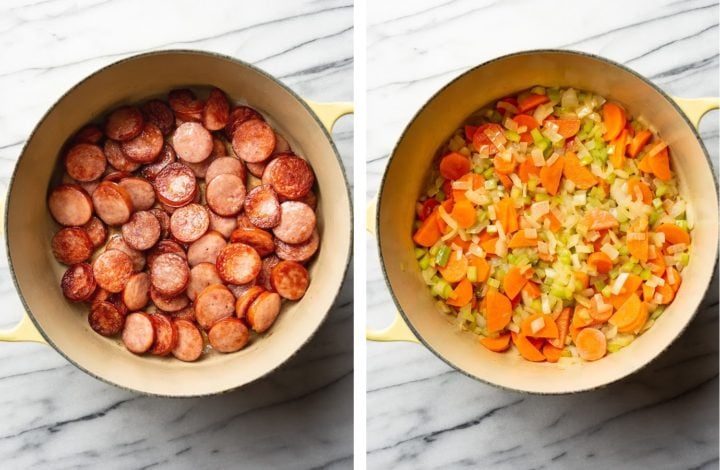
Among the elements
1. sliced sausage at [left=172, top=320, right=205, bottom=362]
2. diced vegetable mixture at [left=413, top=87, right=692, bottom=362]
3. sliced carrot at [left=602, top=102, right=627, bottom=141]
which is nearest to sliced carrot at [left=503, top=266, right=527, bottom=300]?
diced vegetable mixture at [left=413, top=87, right=692, bottom=362]

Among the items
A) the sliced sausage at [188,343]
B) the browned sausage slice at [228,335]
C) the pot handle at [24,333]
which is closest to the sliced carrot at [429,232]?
the browned sausage slice at [228,335]

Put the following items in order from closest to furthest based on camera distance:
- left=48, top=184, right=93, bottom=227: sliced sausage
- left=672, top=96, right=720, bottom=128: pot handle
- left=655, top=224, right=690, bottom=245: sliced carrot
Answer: left=672, top=96, right=720, bottom=128: pot handle < left=655, top=224, right=690, bottom=245: sliced carrot < left=48, top=184, right=93, bottom=227: sliced sausage

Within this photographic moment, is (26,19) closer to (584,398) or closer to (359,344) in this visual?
(359,344)

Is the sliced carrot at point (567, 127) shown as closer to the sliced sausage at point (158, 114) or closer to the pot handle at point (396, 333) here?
the pot handle at point (396, 333)

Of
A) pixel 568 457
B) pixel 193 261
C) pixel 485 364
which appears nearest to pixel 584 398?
pixel 568 457

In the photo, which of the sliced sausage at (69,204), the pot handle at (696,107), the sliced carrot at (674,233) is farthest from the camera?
the sliced sausage at (69,204)

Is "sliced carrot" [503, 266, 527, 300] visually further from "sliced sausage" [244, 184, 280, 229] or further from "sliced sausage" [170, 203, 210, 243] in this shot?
"sliced sausage" [170, 203, 210, 243]
